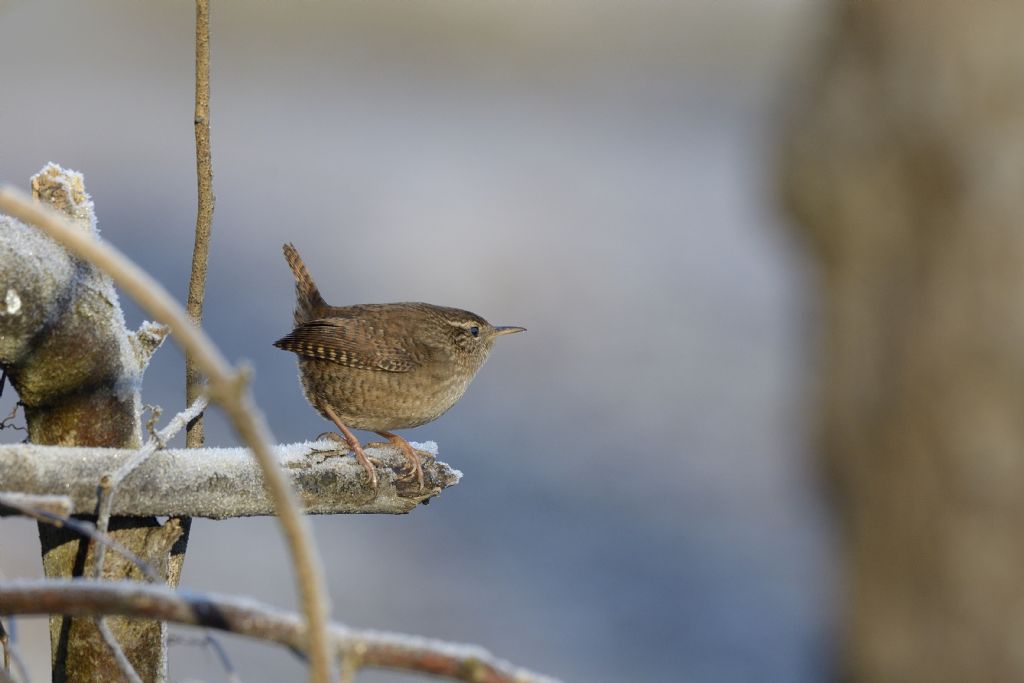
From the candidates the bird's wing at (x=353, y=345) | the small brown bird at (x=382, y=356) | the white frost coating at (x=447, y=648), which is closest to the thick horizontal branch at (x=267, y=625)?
the white frost coating at (x=447, y=648)

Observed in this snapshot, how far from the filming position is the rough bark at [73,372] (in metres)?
1.56

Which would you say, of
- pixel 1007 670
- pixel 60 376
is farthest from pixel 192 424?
pixel 1007 670

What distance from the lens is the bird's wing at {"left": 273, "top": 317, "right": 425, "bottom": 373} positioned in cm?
228

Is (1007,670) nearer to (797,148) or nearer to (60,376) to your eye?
(797,148)

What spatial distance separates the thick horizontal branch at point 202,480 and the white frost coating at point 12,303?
0.75 feet

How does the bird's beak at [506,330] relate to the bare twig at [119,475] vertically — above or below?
above

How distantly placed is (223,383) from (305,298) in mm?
1929

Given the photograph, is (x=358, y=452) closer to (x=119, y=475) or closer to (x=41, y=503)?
(x=119, y=475)

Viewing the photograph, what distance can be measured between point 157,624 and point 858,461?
3.82 feet

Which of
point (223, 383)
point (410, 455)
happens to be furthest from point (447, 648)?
point (410, 455)

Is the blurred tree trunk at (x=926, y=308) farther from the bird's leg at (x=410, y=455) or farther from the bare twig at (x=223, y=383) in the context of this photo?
the bare twig at (x=223, y=383)

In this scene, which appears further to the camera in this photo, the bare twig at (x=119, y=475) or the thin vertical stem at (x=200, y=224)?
the thin vertical stem at (x=200, y=224)

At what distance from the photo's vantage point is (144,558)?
164 cm

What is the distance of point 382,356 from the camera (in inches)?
93.9
